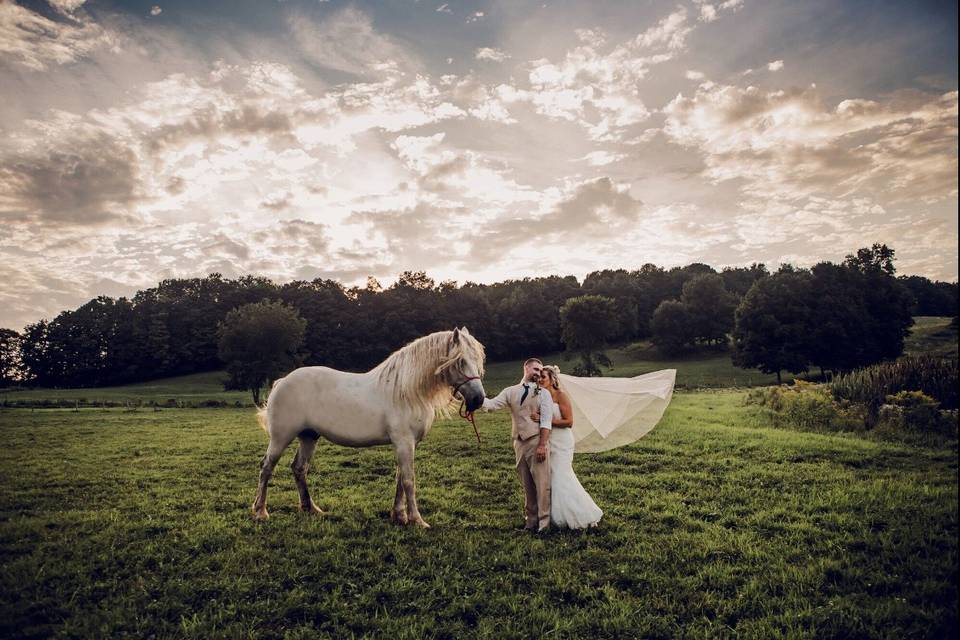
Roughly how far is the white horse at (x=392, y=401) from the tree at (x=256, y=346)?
94.2 feet

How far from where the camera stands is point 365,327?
69688 mm

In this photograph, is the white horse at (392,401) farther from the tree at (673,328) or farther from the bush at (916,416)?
the tree at (673,328)

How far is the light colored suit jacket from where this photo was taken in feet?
21.2

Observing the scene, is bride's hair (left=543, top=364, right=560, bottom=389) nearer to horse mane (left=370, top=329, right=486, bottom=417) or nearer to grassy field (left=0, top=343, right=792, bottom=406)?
horse mane (left=370, top=329, right=486, bottom=417)

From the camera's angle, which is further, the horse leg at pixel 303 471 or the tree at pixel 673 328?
the tree at pixel 673 328

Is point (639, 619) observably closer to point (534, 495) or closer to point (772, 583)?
point (772, 583)

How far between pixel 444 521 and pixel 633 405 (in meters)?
3.90

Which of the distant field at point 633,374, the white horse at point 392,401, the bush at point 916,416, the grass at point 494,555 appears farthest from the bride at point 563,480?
the distant field at point 633,374

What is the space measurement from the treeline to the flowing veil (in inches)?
1974

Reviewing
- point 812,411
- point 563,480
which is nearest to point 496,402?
point 563,480

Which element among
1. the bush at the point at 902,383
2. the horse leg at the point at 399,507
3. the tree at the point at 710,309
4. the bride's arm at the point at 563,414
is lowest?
the horse leg at the point at 399,507

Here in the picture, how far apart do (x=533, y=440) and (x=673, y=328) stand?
64.4 metres

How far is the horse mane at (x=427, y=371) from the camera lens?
6.69 meters

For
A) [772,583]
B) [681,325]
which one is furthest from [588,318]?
[772,583]
